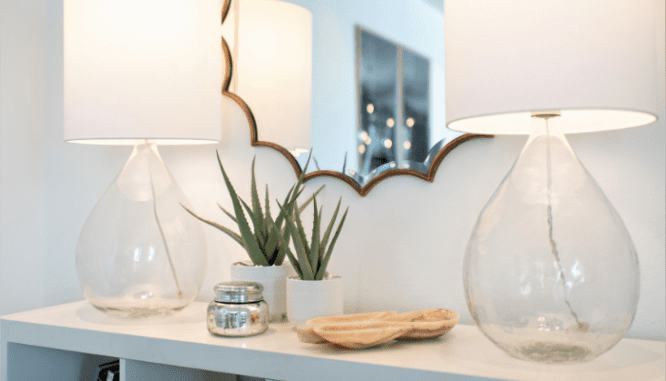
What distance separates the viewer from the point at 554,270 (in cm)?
71

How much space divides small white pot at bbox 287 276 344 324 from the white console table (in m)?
0.04

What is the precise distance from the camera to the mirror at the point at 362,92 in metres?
1.09

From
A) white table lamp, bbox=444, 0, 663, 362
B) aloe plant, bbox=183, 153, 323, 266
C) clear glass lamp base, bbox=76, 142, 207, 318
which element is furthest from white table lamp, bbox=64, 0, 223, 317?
white table lamp, bbox=444, 0, 663, 362

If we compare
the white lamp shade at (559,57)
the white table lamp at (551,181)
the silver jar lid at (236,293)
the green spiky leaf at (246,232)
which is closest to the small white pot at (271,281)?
the green spiky leaf at (246,232)

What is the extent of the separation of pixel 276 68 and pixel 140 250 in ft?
1.67

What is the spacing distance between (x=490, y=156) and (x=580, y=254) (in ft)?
1.21

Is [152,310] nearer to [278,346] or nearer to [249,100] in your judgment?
[278,346]

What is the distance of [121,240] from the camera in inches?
41.8

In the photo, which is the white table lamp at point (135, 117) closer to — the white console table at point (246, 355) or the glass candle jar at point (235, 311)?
the white console table at point (246, 355)

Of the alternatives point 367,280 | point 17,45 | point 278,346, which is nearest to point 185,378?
point 278,346

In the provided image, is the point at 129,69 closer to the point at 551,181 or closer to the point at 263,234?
the point at 263,234

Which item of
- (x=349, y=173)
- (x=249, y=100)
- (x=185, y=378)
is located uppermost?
(x=249, y=100)

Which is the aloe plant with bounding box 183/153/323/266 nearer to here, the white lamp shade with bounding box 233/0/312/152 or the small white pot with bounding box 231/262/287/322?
the small white pot with bounding box 231/262/287/322

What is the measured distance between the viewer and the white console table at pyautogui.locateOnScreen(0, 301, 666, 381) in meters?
0.74
